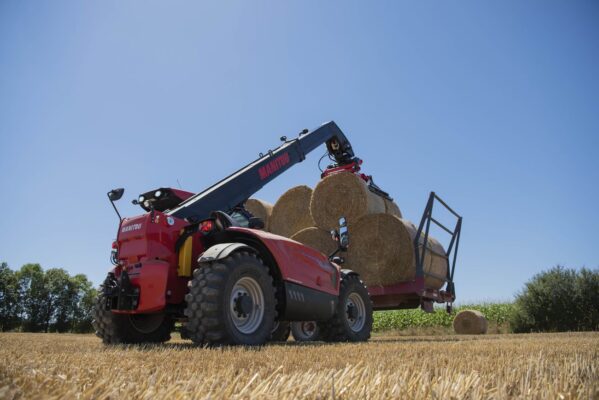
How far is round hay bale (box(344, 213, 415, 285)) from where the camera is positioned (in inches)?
323

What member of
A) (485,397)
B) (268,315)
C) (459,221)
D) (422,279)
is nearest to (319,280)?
(268,315)

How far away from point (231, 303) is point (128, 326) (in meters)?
1.68

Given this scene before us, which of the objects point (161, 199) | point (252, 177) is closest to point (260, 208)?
point (252, 177)

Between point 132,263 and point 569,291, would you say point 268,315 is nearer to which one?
point 132,263

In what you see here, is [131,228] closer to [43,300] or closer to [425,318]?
[425,318]

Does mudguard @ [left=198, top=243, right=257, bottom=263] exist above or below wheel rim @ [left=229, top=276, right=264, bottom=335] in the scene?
above

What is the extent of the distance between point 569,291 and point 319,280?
1368 cm

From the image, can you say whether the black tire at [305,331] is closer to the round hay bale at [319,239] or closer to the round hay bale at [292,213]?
the round hay bale at [319,239]

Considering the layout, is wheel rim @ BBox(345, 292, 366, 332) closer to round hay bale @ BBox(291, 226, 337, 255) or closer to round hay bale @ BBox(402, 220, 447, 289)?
round hay bale @ BBox(402, 220, 447, 289)

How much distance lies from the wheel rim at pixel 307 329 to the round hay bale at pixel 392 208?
3.36 meters

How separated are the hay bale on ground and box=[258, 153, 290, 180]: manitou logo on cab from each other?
8.05ft

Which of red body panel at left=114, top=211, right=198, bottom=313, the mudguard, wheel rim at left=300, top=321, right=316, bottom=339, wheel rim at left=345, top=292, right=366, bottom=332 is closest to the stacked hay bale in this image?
wheel rim at left=345, top=292, right=366, bottom=332

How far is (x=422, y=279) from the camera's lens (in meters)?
7.82

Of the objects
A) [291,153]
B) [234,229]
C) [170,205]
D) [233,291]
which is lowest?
[233,291]
